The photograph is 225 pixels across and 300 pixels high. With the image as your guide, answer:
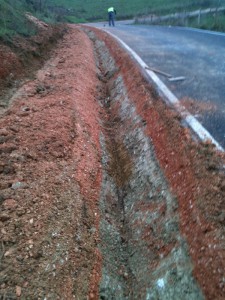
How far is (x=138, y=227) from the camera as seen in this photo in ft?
12.9

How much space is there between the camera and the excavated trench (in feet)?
10.3

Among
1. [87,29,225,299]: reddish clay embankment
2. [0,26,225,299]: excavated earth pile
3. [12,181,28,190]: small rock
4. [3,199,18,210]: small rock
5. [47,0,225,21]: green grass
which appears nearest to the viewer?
[87,29,225,299]: reddish clay embankment

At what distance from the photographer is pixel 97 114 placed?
254 inches

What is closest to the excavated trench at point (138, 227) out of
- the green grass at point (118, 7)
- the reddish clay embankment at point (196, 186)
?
the reddish clay embankment at point (196, 186)

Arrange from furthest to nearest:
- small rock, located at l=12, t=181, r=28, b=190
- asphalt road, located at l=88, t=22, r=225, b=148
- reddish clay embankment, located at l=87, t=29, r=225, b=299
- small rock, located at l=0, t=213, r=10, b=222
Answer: asphalt road, located at l=88, t=22, r=225, b=148
small rock, located at l=12, t=181, r=28, b=190
small rock, located at l=0, t=213, r=10, b=222
reddish clay embankment, located at l=87, t=29, r=225, b=299

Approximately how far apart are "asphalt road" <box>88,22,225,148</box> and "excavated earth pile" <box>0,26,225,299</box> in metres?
0.53

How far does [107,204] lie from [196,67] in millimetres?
4629

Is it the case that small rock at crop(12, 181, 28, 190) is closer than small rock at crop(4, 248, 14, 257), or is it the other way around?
small rock at crop(4, 248, 14, 257)

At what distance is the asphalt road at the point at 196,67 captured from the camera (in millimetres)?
5008

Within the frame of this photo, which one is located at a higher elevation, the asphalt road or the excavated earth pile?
the asphalt road

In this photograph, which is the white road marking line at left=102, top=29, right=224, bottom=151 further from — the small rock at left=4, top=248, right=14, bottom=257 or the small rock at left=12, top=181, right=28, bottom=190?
the small rock at left=4, top=248, right=14, bottom=257

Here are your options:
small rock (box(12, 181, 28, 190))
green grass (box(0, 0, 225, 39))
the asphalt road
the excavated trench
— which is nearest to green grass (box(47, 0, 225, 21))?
green grass (box(0, 0, 225, 39))

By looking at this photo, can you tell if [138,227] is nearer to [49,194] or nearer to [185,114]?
[49,194]

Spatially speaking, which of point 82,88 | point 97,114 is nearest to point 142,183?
point 97,114
